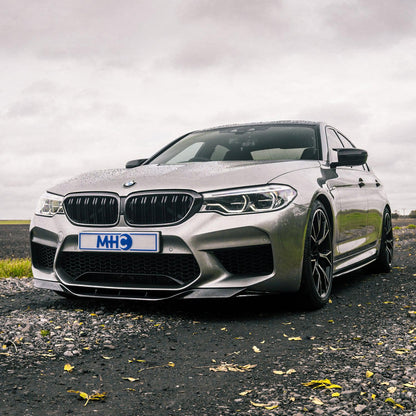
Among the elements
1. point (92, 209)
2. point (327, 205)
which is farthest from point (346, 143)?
point (92, 209)

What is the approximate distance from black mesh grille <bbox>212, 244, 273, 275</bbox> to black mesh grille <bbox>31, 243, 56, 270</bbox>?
1.56m

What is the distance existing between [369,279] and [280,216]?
3.19m

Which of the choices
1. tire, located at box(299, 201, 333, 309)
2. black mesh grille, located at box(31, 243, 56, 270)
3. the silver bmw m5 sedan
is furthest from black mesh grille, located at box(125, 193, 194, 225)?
tire, located at box(299, 201, 333, 309)

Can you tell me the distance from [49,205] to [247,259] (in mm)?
1845

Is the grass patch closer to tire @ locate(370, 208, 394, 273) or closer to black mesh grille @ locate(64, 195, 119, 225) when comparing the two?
black mesh grille @ locate(64, 195, 119, 225)

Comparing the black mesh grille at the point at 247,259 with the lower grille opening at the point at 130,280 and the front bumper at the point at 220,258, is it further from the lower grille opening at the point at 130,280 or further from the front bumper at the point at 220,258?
the lower grille opening at the point at 130,280

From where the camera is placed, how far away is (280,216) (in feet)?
14.2

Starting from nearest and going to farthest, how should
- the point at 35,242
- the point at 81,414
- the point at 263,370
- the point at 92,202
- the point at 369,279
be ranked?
1. the point at 81,414
2. the point at 263,370
3. the point at 92,202
4. the point at 35,242
5. the point at 369,279

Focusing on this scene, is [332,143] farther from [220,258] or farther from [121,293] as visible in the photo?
[121,293]

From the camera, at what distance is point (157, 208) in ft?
14.6

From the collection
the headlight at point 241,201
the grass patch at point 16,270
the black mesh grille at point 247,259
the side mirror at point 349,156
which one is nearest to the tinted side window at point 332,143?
the side mirror at point 349,156

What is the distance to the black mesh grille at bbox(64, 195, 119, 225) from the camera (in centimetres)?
463

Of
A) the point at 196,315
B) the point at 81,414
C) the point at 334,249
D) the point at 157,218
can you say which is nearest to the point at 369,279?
the point at 334,249

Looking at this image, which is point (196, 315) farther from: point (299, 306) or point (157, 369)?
point (157, 369)
